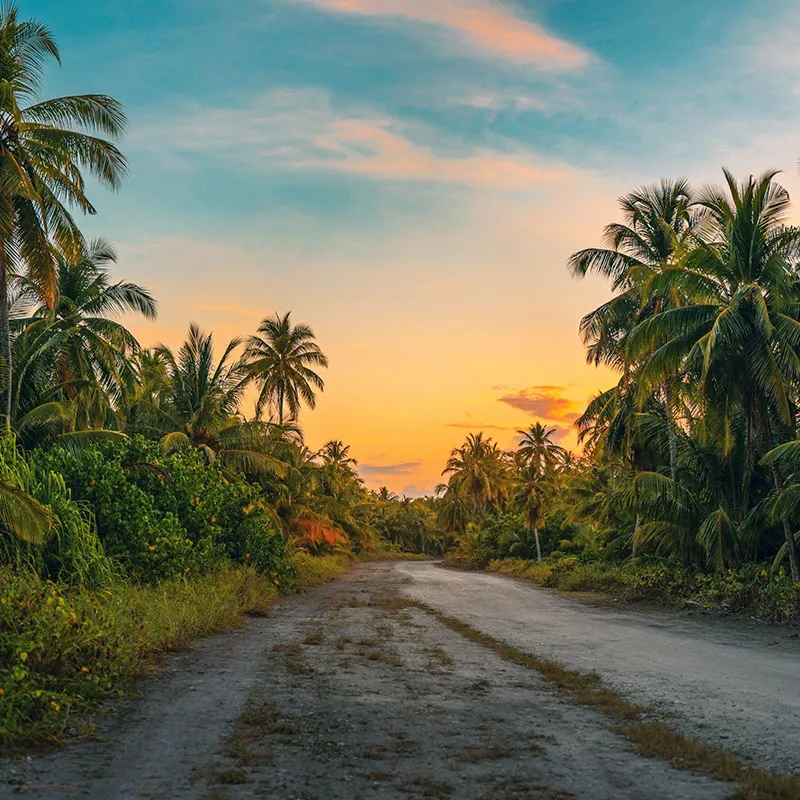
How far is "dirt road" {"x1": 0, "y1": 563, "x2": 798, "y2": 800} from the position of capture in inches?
179

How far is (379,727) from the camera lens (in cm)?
A: 592

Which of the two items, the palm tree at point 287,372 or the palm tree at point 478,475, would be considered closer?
the palm tree at point 287,372

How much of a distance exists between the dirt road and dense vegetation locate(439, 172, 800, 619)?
6.85 meters

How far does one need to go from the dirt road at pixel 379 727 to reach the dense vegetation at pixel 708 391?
6.85 meters

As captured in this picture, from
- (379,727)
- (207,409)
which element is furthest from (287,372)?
(379,727)

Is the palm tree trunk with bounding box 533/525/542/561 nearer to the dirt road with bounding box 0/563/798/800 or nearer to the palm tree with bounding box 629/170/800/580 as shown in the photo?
the palm tree with bounding box 629/170/800/580

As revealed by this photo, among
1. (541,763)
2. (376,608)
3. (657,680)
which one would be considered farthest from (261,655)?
(376,608)

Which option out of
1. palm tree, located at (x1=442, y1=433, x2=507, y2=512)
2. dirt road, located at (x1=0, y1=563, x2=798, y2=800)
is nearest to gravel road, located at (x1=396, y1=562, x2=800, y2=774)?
dirt road, located at (x1=0, y1=563, x2=798, y2=800)

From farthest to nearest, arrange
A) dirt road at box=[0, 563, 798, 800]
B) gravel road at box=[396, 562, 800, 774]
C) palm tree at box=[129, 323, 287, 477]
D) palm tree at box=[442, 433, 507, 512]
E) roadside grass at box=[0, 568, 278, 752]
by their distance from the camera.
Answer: palm tree at box=[442, 433, 507, 512] → palm tree at box=[129, 323, 287, 477] → gravel road at box=[396, 562, 800, 774] → roadside grass at box=[0, 568, 278, 752] → dirt road at box=[0, 563, 798, 800]

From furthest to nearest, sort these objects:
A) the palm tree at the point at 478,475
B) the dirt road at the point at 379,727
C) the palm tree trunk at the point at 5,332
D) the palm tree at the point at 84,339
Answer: the palm tree at the point at 478,475 → the palm tree at the point at 84,339 → the palm tree trunk at the point at 5,332 → the dirt road at the point at 379,727

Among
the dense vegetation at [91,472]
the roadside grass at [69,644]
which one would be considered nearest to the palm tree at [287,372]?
the dense vegetation at [91,472]

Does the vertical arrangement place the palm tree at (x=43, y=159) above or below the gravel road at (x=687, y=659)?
above

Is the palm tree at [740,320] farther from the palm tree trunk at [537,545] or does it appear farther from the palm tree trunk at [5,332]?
the palm tree trunk at [537,545]

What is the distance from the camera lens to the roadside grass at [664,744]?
4.42 meters
